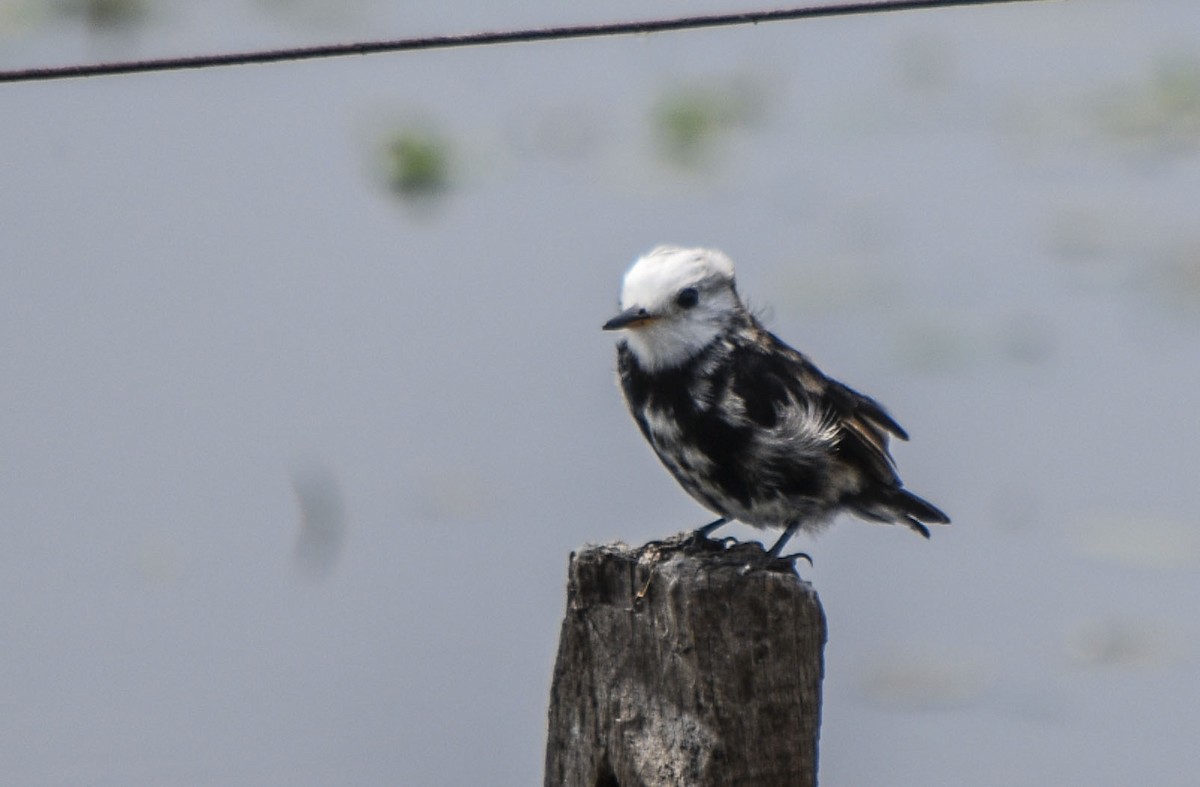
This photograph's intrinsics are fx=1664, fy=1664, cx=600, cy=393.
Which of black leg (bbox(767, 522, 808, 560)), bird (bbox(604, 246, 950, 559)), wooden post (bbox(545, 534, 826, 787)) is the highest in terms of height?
bird (bbox(604, 246, 950, 559))

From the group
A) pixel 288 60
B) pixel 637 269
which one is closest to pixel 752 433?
pixel 637 269

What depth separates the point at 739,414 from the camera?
13.9 feet

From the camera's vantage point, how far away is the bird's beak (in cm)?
440

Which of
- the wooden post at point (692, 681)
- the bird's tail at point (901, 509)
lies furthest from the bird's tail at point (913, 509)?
the wooden post at point (692, 681)

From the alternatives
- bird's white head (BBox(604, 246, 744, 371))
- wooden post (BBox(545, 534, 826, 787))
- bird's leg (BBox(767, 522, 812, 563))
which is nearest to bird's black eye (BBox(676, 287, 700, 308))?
bird's white head (BBox(604, 246, 744, 371))

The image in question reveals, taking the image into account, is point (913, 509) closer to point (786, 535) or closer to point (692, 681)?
point (786, 535)

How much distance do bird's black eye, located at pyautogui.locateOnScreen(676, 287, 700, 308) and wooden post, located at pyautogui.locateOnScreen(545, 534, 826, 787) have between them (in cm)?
159

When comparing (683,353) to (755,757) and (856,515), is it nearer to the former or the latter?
(856,515)

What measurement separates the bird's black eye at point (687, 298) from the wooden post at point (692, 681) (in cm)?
159

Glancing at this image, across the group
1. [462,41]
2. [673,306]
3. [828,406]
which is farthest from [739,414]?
[462,41]

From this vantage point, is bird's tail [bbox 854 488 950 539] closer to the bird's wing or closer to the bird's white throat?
the bird's wing

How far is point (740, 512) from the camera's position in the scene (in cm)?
432

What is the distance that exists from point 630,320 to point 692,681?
178 centimetres

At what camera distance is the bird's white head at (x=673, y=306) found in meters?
4.42
